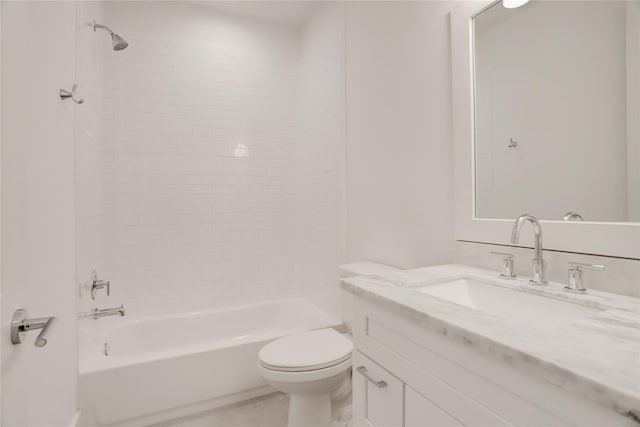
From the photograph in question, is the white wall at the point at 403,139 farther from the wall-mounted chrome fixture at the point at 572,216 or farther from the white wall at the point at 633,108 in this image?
the white wall at the point at 633,108

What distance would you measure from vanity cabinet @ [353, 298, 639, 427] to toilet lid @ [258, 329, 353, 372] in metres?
0.48

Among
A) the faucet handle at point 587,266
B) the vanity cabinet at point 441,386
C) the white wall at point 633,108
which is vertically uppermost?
the white wall at point 633,108

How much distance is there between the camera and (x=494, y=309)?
3.57 ft

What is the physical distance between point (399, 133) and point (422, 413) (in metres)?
1.36

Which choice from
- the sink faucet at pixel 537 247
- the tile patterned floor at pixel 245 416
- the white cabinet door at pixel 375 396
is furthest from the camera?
the tile patterned floor at pixel 245 416

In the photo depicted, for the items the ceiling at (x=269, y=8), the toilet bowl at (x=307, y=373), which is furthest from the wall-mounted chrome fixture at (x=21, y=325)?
the ceiling at (x=269, y=8)

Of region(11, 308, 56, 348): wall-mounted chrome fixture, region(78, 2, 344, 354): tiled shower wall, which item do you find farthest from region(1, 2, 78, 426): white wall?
region(78, 2, 344, 354): tiled shower wall

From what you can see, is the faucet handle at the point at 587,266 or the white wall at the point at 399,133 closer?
the faucet handle at the point at 587,266

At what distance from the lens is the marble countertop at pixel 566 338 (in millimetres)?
458

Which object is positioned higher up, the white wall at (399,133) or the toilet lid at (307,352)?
the white wall at (399,133)

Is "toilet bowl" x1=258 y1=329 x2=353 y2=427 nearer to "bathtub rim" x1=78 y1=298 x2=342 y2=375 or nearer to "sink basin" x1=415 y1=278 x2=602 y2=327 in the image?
"bathtub rim" x1=78 y1=298 x2=342 y2=375

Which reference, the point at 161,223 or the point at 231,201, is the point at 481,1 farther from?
the point at 161,223

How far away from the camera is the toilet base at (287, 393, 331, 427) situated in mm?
1601

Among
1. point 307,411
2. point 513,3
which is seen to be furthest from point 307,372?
point 513,3
